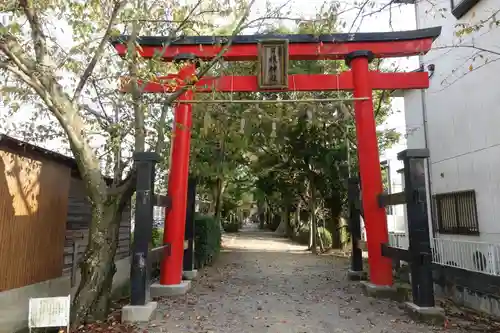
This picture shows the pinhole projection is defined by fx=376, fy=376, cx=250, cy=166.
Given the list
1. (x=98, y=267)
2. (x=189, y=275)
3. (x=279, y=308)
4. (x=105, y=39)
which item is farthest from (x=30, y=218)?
(x=279, y=308)

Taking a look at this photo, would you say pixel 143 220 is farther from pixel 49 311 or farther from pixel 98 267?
pixel 49 311

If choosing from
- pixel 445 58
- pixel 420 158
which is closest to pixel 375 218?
pixel 420 158

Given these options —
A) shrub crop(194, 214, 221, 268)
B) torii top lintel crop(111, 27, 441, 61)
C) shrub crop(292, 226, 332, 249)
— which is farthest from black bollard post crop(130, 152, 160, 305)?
shrub crop(292, 226, 332, 249)

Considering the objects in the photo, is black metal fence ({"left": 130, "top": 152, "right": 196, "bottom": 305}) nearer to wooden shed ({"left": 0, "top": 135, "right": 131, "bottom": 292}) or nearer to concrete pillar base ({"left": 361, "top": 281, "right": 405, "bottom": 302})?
wooden shed ({"left": 0, "top": 135, "right": 131, "bottom": 292})

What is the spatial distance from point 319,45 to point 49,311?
777 cm

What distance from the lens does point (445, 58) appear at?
10.5m

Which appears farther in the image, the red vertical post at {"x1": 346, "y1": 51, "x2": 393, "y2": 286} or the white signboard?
the red vertical post at {"x1": 346, "y1": 51, "x2": 393, "y2": 286}

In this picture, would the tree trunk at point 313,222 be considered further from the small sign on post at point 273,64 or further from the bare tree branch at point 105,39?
the bare tree branch at point 105,39

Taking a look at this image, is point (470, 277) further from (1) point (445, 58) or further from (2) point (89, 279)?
→ (2) point (89, 279)

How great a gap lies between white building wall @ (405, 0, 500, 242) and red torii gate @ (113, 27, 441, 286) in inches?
43.5

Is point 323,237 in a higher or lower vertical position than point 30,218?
lower

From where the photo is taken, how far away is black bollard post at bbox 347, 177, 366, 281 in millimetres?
10234

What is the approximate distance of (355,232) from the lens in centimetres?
1065

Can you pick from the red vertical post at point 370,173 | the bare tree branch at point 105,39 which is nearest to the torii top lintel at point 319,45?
the red vertical post at point 370,173
